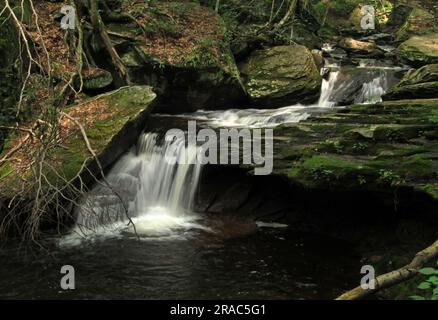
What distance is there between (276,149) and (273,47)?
711 cm

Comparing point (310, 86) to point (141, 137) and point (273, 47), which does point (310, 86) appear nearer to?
point (273, 47)

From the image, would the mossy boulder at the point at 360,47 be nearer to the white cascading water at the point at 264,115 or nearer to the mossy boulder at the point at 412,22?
the mossy boulder at the point at 412,22

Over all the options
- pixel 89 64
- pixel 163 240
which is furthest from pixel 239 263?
pixel 89 64

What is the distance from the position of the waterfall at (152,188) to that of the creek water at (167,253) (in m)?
0.02

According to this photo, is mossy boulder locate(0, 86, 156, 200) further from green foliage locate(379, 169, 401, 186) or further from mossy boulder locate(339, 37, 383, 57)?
mossy boulder locate(339, 37, 383, 57)

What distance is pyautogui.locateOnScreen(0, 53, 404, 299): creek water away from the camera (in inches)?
263

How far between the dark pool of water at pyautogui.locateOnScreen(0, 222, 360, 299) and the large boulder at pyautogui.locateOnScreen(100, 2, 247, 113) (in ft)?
19.3

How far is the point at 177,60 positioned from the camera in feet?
43.0

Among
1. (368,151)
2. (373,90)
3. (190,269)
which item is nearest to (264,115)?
(373,90)

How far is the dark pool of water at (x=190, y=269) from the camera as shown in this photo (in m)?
6.56

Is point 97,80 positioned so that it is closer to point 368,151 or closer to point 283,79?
point 283,79

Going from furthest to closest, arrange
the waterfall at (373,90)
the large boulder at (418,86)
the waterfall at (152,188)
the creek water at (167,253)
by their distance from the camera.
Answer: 1. the waterfall at (373,90)
2. the large boulder at (418,86)
3. the waterfall at (152,188)
4. the creek water at (167,253)

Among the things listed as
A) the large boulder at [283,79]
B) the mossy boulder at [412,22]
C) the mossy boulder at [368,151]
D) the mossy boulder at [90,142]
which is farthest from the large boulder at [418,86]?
the mossy boulder at [412,22]

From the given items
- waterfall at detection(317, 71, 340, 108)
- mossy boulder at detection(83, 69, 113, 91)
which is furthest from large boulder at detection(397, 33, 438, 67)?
mossy boulder at detection(83, 69, 113, 91)
